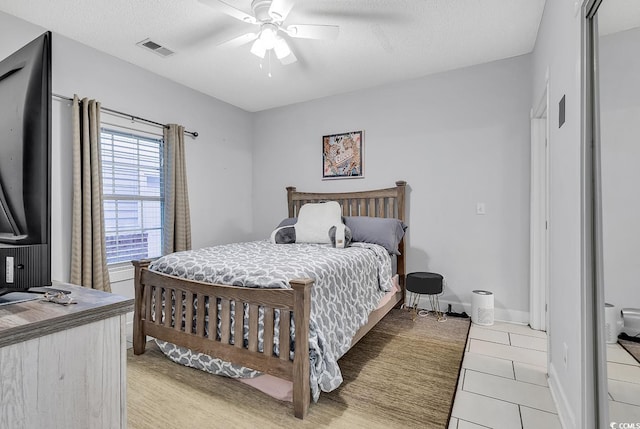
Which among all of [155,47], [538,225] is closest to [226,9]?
[155,47]

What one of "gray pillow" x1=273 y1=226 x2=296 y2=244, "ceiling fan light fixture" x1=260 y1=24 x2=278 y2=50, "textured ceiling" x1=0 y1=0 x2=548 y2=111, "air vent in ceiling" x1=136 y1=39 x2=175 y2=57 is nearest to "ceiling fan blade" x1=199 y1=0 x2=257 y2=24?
"ceiling fan light fixture" x1=260 y1=24 x2=278 y2=50

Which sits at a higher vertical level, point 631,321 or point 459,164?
point 459,164

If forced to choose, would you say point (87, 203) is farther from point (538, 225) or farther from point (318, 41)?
point (538, 225)

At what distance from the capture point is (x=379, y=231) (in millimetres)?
3297

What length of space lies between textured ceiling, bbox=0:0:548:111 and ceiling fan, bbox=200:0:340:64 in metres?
0.17

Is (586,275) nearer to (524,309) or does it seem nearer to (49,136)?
(49,136)

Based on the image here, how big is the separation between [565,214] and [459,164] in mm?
1818

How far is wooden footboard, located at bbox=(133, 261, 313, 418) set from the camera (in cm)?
176

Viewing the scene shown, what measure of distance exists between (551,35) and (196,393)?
10.1 ft

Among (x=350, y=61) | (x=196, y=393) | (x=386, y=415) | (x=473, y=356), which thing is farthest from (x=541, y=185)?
(x=196, y=393)

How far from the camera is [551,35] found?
2088mm

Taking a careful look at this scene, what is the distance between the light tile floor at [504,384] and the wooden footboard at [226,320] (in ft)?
2.87

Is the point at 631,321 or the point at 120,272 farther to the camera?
the point at 120,272

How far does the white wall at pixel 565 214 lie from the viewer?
143cm
